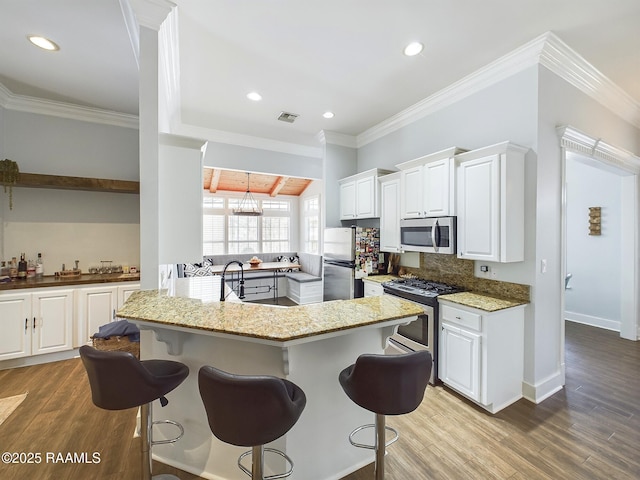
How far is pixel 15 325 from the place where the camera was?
2.99 metres

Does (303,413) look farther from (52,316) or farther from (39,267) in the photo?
(39,267)

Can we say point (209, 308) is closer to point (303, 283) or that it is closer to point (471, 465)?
point (471, 465)

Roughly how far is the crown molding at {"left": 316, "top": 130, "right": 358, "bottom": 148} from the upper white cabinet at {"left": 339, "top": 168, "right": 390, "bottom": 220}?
66 cm

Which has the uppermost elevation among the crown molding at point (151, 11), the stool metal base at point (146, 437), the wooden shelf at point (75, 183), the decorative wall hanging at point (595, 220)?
the crown molding at point (151, 11)

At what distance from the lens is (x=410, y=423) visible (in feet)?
7.37

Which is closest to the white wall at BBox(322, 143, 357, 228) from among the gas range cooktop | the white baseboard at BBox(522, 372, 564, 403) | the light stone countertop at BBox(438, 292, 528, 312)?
the gas range cooktop

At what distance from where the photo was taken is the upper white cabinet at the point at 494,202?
7.99 ft

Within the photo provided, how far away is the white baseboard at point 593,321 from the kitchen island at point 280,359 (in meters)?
4.65

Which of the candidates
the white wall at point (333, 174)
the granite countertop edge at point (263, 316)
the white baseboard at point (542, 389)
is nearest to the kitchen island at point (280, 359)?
the granite countertop edge at point (263, 316)

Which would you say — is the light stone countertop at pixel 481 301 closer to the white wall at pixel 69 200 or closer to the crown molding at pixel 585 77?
the crown molding at pixel 585 77

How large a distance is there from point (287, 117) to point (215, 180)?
294cm

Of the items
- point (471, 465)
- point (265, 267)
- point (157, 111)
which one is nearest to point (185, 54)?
point (157, 111)

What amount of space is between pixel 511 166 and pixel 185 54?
122 inches

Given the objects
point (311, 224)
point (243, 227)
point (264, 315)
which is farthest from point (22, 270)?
point (311, 224)
